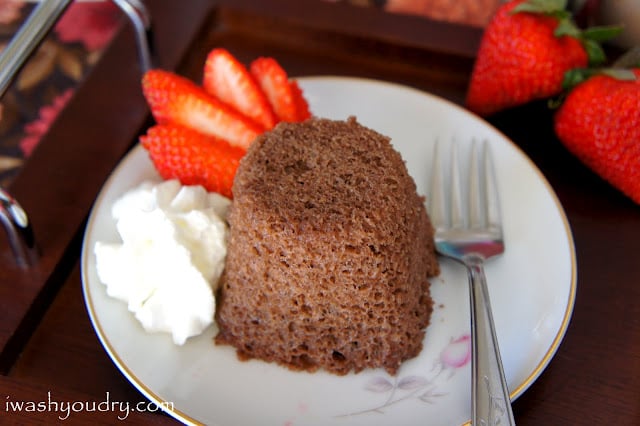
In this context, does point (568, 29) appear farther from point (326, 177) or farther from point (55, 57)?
point (55, 57)

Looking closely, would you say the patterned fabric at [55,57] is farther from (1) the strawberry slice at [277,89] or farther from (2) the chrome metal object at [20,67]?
(1) the strawberry slice at [277,89]

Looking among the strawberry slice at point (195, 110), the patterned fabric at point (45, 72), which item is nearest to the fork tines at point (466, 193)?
the strawberry slice at point (195, 110)

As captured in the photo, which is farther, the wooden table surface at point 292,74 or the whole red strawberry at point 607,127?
the whole red strawberry at point 607,127

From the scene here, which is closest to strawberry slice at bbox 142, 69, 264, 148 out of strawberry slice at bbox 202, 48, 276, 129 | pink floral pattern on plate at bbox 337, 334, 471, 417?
strawberry slice at bbox 202, 48, 276, 129

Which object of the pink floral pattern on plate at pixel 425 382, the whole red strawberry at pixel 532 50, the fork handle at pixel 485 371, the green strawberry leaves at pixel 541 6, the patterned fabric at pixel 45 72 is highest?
the green strawberry leaves at pixel 541 6

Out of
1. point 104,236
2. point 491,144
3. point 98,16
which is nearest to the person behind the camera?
point 104,236

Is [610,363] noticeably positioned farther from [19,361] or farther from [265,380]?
[19,361]

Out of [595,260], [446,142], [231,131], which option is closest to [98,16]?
[231,131]
